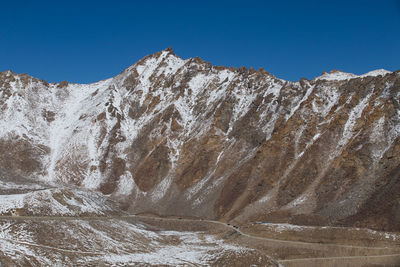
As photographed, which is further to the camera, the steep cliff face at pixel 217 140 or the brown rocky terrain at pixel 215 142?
the steep cliff face at pixel 217 140

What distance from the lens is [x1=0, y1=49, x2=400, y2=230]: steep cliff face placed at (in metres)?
68.6

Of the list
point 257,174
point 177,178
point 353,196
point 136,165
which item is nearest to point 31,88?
point 136,165

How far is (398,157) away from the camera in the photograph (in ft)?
212

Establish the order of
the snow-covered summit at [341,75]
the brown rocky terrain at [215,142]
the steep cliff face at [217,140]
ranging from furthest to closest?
the snow-covered summit at [341,75]
the steep cliff face at [217,140]
the brown rocky terrain at [215,142]

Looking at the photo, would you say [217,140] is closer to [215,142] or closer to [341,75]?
[215,142]

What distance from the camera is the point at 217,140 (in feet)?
339

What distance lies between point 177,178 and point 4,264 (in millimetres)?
65033

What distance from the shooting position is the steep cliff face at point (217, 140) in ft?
225

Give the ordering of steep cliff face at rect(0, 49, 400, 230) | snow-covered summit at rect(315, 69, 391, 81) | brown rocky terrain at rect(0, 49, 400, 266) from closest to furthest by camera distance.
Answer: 1. brown rocky terrain at rect(0, 49, 400, 266)
2. steep cliff face at rect(0, 49, 400, 230)
3. snow-covered summit at rect(315, 69, 391, 81)

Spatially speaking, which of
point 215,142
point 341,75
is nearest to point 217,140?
point 215,142

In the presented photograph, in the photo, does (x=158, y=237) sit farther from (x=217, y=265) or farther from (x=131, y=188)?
(x=131, y=188)

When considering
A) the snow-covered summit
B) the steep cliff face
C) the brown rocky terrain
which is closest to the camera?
the brown rocky terrain

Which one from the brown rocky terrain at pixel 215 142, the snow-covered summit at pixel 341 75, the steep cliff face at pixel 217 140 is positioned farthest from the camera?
the snow-covered summit at pixel 341 75

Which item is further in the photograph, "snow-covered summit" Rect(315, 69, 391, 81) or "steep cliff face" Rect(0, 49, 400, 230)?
"snow-covered summit" Rect(315, 69, 391, 81)
